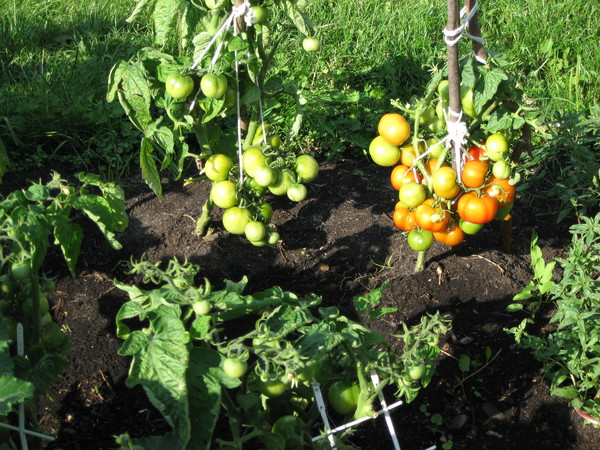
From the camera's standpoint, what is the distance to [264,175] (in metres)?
2.38

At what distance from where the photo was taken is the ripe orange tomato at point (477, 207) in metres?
2.30

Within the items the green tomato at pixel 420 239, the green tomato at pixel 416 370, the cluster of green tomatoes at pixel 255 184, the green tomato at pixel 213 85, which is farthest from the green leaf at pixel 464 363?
the green tomato at pixel 213 85

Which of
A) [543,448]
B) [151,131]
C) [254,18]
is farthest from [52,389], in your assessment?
[543,448]

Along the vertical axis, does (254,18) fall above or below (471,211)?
above

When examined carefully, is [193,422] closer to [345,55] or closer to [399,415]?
[399,415]

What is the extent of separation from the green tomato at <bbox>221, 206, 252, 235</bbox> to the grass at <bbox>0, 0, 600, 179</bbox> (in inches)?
34.0

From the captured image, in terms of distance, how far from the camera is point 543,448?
214 cm

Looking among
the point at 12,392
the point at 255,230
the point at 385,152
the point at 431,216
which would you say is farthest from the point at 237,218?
the point at 12,392

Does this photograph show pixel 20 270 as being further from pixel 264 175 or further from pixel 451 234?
pixel 451 234

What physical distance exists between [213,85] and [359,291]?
94 cm

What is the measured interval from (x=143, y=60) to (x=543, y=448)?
1727 mm

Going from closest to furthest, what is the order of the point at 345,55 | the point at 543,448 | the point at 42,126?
the point at 543,448, the point at 42,126, the point at 345,55

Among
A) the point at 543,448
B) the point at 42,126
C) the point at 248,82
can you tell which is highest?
the point at 248,82

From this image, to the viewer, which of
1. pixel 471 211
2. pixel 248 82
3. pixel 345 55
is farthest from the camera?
pixel 345 55
